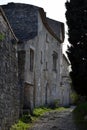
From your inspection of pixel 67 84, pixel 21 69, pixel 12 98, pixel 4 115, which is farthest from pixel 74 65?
pixel 67 84

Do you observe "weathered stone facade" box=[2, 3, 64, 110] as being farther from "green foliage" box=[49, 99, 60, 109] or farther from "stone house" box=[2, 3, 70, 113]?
"green foliage" box=[49, 99, 60, 109]

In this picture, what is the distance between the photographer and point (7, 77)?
1540 centimetres

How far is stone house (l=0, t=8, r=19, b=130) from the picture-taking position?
47.0 ft

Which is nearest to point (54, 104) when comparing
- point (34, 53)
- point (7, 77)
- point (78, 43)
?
point (34, 53)

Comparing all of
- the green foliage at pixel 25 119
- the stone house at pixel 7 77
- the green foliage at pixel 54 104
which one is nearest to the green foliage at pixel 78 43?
the green foliage at pixel 25 119

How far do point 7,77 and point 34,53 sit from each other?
497 inches

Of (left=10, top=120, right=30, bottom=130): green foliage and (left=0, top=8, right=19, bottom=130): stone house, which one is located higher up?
(left=0, top=8, right=19, bottom=130): stone house

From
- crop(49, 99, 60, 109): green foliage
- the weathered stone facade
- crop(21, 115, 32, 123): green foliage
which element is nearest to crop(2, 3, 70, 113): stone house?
the weathered stone facade

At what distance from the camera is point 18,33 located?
1041 inches

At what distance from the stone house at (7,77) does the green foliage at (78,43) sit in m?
6.00

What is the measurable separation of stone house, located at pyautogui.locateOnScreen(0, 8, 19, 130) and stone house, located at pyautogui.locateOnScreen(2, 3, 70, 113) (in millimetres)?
4719

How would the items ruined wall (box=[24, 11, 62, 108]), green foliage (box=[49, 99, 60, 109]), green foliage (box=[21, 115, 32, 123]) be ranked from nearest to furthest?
green foliage (box=[21, 115, 32, 123]) → ruined wall (box=[24, 11, 62, 108]) → green foliage (box=[49, 99, 60, 109])

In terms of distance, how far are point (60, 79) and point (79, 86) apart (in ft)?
49.5

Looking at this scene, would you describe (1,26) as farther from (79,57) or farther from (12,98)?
(79,57)
